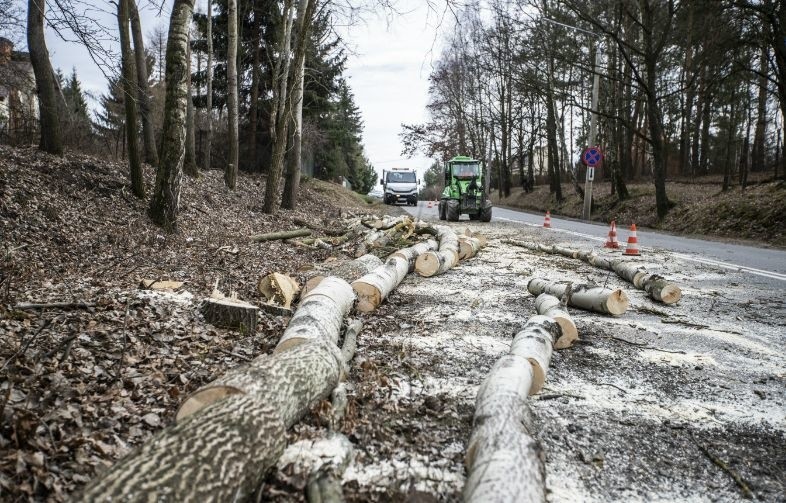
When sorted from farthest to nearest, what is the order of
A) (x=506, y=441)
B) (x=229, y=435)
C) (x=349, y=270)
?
(x=349, y=270)
(x=506, y=441)
(x=229, y=435)

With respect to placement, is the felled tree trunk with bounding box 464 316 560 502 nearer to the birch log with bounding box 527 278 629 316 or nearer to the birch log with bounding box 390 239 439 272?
the birch log with bounding box 527 278 629 316

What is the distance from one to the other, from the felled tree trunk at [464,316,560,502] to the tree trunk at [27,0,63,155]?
11385 millimetres

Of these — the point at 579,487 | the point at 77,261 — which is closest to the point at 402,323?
the point at 579,487

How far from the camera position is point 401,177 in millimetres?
34906

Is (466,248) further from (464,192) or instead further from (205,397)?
(464,192)

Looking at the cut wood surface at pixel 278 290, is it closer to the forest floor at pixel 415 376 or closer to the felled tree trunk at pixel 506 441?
the forest floor at pixel 415 376

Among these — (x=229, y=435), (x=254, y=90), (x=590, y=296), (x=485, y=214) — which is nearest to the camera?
(x=229, y=435)

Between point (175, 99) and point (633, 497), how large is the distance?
8551 millimetres

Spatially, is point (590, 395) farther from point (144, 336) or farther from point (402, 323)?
point (144, 336)

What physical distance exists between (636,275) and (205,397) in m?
6.21

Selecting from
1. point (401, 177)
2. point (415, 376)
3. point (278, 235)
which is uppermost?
point (401, 177)

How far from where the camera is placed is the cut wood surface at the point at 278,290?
18.2ft

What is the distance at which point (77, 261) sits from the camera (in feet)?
21.9

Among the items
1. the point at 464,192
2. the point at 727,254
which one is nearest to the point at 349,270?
the point at 727,254
